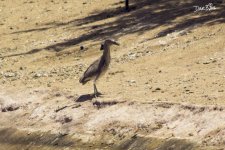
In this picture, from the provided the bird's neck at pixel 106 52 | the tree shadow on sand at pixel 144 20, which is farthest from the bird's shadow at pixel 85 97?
the tree shadow on sand at pixel 144 20

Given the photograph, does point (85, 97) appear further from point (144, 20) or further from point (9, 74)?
point (144, 20)

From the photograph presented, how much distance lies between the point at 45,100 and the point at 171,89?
3997 millimetres

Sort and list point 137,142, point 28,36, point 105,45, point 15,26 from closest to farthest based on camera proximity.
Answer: point 137,142 → point 105,45 → point 28,36 → point 15,26

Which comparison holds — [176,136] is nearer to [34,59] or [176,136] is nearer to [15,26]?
[34,59]

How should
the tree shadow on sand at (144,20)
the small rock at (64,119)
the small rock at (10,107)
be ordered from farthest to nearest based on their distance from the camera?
the tree shadow on sand at (144,20) → the small rock at (10,107) → the small rock at (64,119)

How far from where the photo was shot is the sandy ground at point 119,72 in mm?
17828

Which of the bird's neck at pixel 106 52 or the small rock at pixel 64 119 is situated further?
the bird's neck at pixel 106 52

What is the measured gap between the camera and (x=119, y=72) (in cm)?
2370

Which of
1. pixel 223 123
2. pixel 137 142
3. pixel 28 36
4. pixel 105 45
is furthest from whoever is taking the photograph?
pixel 28 36

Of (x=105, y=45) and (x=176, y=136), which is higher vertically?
(x=105, y=45)

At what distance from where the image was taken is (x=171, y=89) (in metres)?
19.8

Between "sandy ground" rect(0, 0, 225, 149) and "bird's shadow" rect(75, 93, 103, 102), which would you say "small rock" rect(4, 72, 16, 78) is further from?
"bird's shadow" rect(75, 93, 103, 102)

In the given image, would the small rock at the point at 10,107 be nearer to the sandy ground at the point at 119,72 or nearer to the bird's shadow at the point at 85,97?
the sandy ground at the point at 119,72

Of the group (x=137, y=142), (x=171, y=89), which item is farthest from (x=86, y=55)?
(x=137, y=142)
